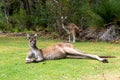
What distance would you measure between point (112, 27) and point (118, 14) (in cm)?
69

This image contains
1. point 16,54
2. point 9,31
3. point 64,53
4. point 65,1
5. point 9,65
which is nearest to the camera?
point 9,65

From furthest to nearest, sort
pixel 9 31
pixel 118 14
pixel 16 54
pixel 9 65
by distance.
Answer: pixel 9 31 < pixel 118 14 < pixel 16 54 < pixel 9 65

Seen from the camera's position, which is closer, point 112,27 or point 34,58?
point 34,58

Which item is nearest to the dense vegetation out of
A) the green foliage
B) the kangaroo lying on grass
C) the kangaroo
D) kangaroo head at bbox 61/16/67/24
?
the green foliage

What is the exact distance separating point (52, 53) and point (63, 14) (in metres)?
7.56

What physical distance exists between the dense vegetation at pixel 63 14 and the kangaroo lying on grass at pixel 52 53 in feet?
19.4

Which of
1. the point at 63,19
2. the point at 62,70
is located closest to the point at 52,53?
the point at 62,70

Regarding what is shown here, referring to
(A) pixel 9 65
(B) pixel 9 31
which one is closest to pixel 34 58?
(A) pixel 9 65

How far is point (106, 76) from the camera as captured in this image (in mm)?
6527

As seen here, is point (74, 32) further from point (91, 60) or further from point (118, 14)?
point (91, 60)

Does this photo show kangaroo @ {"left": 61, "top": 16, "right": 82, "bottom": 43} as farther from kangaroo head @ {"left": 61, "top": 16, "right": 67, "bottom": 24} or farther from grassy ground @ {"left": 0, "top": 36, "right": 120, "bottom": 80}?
grassy ground @ {"left": 0, "top": 36, "right": 120, "bottom": 80}

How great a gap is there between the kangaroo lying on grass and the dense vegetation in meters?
5.92

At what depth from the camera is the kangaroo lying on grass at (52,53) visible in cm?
841

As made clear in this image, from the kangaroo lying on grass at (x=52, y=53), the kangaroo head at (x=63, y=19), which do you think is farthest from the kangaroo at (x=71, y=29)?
the kangaroo lying on grass at (x=52, y=53)
